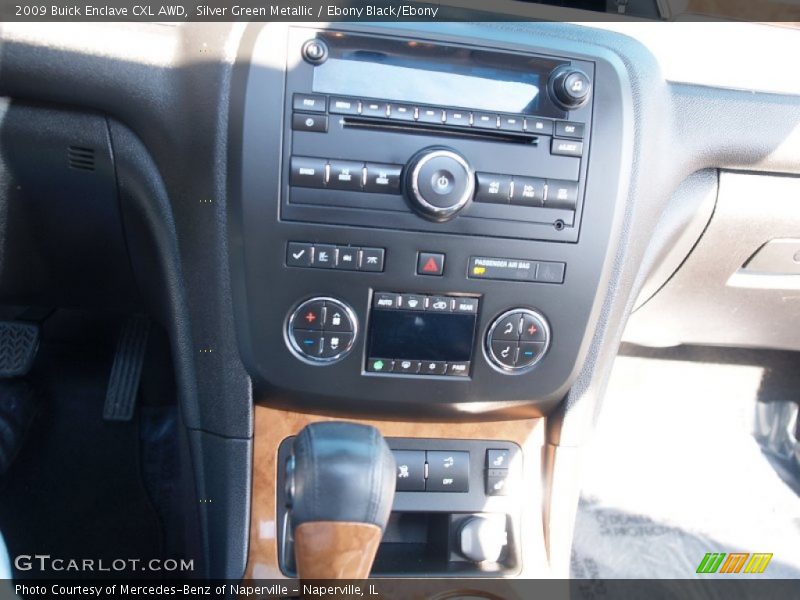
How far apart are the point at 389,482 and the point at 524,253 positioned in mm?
417

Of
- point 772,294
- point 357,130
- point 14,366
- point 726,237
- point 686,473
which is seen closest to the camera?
point 357,130

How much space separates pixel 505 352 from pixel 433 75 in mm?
417

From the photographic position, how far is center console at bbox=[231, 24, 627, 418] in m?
1.01

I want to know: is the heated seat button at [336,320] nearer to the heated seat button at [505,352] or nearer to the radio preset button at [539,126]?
the heated seat button at [505,352]

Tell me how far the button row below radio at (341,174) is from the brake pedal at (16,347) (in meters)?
1.08

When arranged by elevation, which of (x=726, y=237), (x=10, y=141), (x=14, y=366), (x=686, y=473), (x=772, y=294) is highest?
(x=10, y=141)

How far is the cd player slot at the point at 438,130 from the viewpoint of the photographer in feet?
3.32

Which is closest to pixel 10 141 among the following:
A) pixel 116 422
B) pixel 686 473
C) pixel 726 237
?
pixel 116 422

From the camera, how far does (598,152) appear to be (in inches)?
42.6

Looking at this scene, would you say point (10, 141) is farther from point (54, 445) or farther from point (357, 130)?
point (54, 445)
